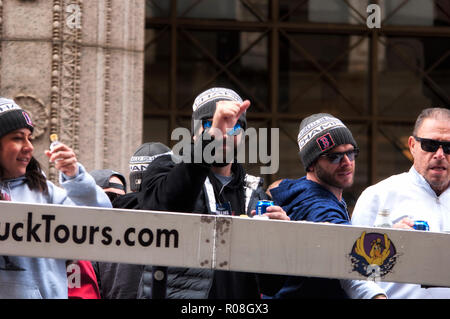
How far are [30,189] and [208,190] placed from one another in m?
0.79

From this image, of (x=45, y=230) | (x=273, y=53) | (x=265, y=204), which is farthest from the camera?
(x=273, y=53)

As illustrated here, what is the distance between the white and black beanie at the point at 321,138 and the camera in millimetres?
4062

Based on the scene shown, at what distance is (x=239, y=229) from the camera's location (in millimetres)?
3107

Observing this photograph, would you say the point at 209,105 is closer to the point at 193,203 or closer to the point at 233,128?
the point at 233,128

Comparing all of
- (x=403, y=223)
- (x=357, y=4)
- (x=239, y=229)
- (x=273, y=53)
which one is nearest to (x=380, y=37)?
(x=357, y=4)

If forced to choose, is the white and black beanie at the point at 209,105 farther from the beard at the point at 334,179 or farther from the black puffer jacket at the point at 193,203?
the beard at the point at 334,179

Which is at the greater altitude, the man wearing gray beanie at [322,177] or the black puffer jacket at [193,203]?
the man wearing gray beanie at [322,177]

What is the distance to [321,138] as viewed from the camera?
4.09 meters

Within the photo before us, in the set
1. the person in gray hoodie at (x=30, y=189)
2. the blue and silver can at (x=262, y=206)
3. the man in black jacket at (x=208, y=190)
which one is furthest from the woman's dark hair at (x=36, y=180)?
the blue and silver can at (x=262, y=206)

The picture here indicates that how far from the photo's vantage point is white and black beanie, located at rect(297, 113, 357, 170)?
4.06 meters

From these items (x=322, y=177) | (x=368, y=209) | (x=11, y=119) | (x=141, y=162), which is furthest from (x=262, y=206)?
(x=141, y=162)

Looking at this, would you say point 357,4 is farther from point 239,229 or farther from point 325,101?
point 239,229

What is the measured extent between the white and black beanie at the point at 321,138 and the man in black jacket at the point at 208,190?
36 centimetres

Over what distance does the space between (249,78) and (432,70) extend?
7.36 ft
